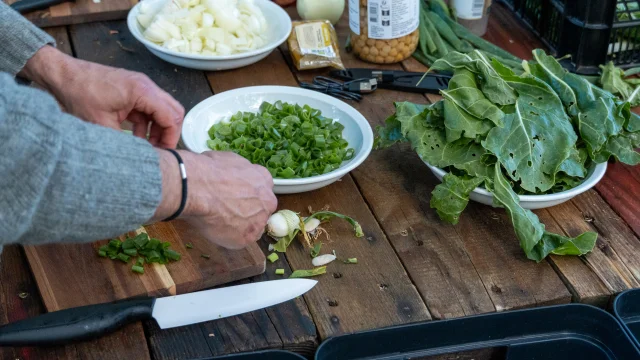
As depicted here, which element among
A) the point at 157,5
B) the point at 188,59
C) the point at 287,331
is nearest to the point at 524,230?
the point at 287,331

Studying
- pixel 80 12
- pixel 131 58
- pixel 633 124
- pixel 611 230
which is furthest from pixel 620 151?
pixel 80 12

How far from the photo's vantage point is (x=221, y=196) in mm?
1217

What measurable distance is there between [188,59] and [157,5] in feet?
0.93

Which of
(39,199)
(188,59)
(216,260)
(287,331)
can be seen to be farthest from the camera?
(188,59)

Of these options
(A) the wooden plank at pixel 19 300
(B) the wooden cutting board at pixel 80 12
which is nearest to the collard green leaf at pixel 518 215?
(A) the wooden plank at pixel 19 300

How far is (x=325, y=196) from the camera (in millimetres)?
1597

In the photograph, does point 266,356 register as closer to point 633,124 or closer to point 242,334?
point 242,334

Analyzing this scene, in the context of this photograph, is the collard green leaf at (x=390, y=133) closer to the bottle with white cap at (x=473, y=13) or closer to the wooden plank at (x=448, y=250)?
the wooden plank at (x=448, y=250)

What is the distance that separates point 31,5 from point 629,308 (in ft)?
6.01

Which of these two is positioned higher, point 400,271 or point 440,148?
point 440,148

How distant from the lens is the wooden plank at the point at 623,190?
157 centimetres

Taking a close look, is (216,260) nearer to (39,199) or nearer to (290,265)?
(290,265)

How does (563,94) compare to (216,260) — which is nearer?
(216,260)

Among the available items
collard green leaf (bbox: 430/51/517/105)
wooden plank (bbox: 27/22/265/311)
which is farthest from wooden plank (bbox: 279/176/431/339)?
collard green leaf (bbox: 430/51/517/105)
